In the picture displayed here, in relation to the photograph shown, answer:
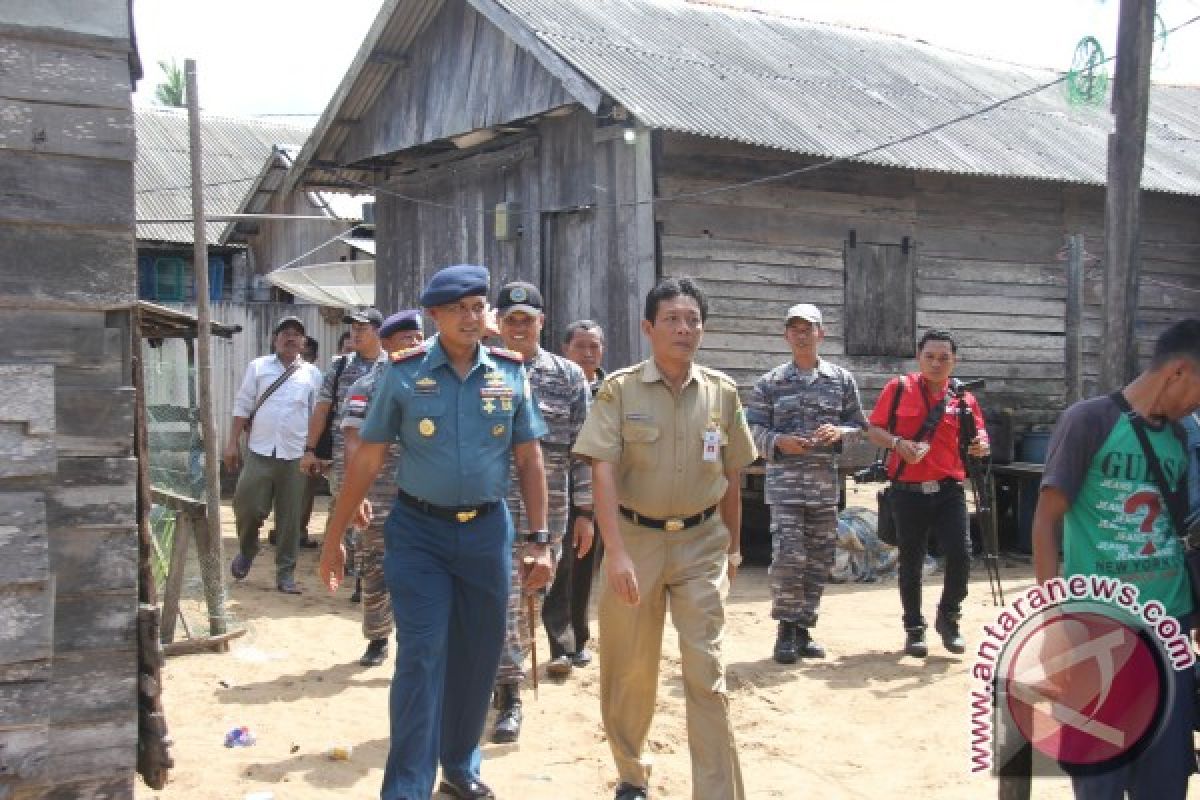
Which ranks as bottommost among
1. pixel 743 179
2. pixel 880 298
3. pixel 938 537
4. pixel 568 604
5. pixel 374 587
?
pixel 568 604

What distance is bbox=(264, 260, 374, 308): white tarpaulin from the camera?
17984 mm

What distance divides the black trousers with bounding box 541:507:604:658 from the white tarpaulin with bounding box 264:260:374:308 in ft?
37.6

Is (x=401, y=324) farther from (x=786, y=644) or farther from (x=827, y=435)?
(x=786, y=644)

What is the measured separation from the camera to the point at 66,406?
3.77m

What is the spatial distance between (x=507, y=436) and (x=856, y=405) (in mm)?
3374

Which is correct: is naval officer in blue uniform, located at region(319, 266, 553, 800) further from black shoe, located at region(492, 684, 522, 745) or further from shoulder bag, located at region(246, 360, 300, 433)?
shoulder bag, located at region(246, 360, 300, 433)

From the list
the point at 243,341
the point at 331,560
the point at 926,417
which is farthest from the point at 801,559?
the point at 243,341

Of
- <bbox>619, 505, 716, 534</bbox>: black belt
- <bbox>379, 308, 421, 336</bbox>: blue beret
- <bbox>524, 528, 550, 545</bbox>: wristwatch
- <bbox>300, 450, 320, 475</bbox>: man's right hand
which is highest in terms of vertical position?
<bbox>379, 308, 421, 336</bbox>: blue beret

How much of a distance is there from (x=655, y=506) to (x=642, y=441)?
0.83 ft

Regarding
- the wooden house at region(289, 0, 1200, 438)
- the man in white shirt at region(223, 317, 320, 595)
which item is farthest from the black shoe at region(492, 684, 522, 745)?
the wooden house at region(289, 0, 1200, 438)

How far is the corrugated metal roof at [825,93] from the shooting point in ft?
38.6

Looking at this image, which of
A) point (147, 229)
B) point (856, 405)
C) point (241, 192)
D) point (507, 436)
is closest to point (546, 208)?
point (856, 405)

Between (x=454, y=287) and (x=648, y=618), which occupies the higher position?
(x=454, y=287)

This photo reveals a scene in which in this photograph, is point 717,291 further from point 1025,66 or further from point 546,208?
point 1025,66
